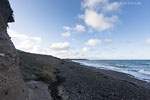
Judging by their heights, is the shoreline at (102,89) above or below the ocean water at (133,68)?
above

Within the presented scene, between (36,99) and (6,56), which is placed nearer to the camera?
(6,56)

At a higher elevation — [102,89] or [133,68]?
[102,89]

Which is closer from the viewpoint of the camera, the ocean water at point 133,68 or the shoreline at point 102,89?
the shoreline at point 102,89

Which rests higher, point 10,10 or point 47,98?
point 10,10

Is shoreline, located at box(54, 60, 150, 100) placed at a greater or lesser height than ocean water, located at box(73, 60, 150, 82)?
greater

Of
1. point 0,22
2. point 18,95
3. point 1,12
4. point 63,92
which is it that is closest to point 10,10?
point 1,12

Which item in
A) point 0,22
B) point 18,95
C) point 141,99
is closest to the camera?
point 18,95

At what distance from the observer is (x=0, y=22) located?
5309mm

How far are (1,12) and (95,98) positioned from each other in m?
7.16

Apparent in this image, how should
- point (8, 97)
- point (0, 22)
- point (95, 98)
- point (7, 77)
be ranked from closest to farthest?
point (8, 97)
point (7, 77)
point (0, 22)
point (95, 98)

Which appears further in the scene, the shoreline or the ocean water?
the ocean water

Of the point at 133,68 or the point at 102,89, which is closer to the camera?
the point at 102,89

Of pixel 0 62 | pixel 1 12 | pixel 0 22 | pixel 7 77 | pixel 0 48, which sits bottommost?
pixel 7 77

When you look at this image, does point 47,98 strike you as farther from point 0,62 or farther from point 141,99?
point 141,99
